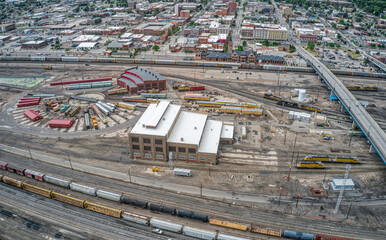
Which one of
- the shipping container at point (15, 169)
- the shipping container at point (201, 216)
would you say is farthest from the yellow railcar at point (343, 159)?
the shipping container at point (15, 169)

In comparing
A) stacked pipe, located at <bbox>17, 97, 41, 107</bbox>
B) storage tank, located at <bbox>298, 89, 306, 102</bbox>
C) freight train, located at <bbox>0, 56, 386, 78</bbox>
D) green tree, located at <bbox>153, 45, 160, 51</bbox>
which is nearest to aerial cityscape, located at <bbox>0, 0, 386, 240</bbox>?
stacked pipe, located at <bbox>17, 97, 41, 107</bbox>

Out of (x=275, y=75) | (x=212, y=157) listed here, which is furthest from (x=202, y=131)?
(x=275, y=75)

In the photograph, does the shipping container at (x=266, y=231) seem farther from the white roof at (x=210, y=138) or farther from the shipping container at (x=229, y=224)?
the white roof at (x=210, y=138)

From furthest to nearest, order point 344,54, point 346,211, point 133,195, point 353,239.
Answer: point 344,54
point 133,195
point 346,211
point 353,239

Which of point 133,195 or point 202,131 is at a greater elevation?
point 202,131

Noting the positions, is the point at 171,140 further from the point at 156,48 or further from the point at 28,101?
the point at 156,48


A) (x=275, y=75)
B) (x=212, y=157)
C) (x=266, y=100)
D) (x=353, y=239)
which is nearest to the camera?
(x=353, y=239)

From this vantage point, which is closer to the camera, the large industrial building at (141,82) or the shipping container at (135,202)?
the shipping container at (135,202)

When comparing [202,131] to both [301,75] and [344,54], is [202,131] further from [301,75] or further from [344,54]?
[344,54]
